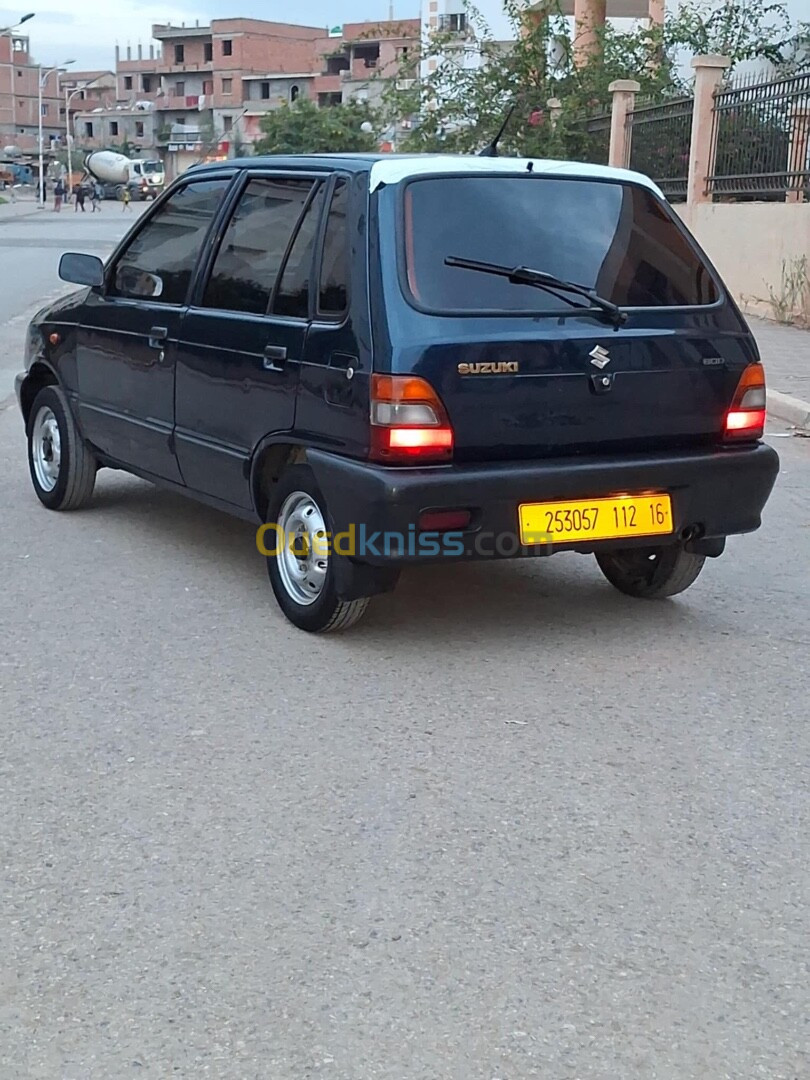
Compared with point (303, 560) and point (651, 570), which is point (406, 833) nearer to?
point (303, 560)

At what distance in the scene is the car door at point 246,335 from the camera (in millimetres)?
5254

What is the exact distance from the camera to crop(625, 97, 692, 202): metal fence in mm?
20328

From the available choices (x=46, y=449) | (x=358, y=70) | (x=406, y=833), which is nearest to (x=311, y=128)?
(x=46, y=449)

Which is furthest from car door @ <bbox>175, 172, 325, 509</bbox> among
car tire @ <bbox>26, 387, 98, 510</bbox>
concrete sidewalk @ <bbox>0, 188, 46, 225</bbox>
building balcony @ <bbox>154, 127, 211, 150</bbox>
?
building balcony @ <bbox>154, 127, 211, 150</bbox>

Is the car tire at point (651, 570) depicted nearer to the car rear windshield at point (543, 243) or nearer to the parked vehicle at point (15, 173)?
the car rear windshield at point (543, 243)

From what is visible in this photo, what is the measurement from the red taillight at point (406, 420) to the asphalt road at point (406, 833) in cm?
77

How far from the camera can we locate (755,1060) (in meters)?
2.69

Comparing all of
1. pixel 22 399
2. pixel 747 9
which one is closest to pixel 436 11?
pixel 747 9

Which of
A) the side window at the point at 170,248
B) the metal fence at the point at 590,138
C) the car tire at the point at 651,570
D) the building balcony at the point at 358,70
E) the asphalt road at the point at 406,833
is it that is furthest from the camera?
the building balcony at the point at 358,70

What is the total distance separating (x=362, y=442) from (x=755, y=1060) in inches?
102

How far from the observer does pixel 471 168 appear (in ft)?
16.6

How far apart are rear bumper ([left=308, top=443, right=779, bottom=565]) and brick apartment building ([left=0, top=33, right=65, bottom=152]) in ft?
486

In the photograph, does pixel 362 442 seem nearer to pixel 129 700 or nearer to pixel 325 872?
pixel 129 700

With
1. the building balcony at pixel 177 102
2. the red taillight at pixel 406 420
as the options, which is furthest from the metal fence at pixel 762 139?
the building balcony at pixel 177 102
